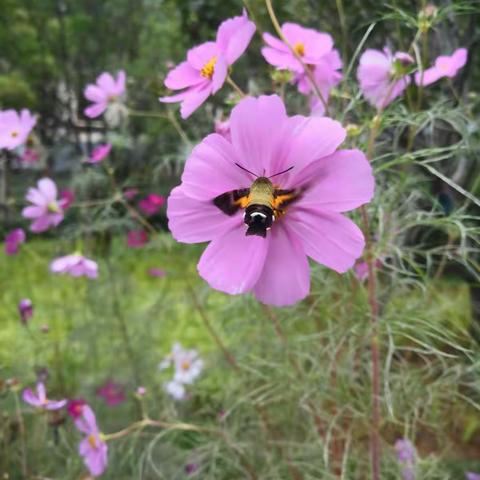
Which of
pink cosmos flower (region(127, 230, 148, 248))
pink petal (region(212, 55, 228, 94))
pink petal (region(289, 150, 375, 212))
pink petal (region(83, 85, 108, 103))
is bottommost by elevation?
pink cosmos flower (region(127, 230, 148, 248))

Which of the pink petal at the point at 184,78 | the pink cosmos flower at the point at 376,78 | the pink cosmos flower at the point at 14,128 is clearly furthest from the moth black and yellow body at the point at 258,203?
the pink cosmos flower at the point at 14,128

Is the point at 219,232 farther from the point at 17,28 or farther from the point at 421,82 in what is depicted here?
the point at 17,28

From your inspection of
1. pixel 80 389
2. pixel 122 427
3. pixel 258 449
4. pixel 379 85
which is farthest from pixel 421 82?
pixel 80 389

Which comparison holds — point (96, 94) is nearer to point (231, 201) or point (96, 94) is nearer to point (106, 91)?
point (106, 91)

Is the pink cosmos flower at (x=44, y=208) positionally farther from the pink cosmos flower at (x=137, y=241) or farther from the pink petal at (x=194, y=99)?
the pink petal at (x=194, y=99)

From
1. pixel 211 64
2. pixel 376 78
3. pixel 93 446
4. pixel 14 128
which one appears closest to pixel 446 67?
pixel 376 78

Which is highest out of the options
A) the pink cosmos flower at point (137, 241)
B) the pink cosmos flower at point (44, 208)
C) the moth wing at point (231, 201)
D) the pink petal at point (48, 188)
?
the moth wing at point (231, 201)

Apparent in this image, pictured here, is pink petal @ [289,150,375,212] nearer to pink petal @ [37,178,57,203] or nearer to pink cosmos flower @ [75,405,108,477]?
pink cosmos flower @ [75,405,108,477]

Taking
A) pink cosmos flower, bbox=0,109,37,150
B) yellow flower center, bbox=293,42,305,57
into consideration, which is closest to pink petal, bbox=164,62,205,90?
yellow flower center, bbox=293,42,305,57
